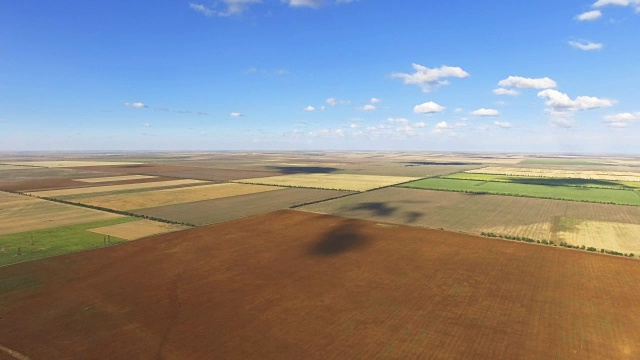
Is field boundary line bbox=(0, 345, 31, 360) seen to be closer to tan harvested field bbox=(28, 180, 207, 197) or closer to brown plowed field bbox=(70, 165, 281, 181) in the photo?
tan harvested field bbox=(28, 180, 207, 197)

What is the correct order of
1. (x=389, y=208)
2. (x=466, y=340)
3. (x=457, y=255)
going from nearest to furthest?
1. (x=466, y=340)
2. (x=457, y=255)
3. (x=389, y=208)

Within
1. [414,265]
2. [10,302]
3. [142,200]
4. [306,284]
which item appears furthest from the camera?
[142,200]

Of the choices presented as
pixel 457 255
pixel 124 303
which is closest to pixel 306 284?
pixel 124 303

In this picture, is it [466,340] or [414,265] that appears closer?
[466,340]

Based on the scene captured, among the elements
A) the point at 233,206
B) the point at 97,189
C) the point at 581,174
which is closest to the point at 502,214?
the point at 233,206

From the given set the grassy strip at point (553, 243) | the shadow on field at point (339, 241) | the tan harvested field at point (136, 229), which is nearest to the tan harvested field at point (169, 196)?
the tan harvested field at point (136, 229)

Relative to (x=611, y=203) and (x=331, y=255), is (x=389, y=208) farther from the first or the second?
(x=611, y=203)
